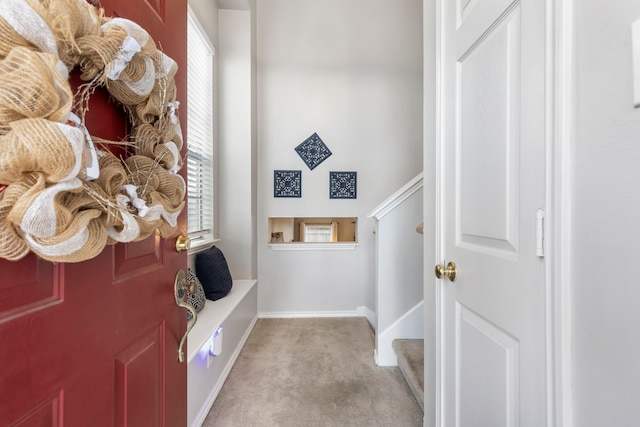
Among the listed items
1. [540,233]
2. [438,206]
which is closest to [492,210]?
[540,233]

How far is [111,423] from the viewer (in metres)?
0.61

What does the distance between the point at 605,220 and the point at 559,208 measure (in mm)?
89

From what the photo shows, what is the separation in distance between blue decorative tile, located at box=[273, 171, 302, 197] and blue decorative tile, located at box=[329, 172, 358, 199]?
0.37m

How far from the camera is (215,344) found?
1.70m

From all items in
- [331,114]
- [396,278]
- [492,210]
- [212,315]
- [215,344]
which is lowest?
[215,344]

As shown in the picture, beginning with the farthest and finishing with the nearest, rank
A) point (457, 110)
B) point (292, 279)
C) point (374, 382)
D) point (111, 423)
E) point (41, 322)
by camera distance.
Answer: point (292, 279)
point (374, 382)
point (457, 110)
point (111, 423)
point (41, 322)

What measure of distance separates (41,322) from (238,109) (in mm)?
2685

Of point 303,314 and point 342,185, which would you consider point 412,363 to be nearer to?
point 303,314

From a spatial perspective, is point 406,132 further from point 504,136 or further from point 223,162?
point 504,136

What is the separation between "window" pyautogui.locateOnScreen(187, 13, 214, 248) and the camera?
87.5 inches

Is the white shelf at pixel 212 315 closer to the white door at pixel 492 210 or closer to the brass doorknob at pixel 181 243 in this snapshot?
the brass doorknob at pixel 181 243

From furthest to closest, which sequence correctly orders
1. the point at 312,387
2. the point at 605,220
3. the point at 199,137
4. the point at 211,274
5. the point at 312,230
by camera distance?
the point at 312,230
the point at 199,137
the point at 211,274
the point at 312,387
the point at 605,220

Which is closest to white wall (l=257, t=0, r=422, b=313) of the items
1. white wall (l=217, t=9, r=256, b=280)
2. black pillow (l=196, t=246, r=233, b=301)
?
white wall (l=217, t=9, r=256, b=280)

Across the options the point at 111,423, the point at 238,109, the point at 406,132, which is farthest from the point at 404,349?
the point at 238,109
